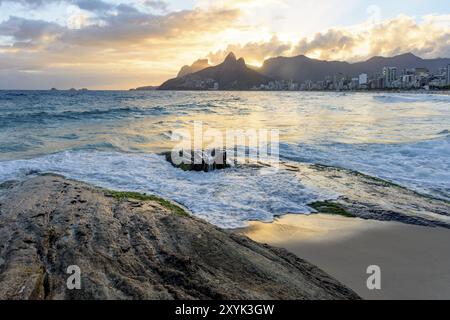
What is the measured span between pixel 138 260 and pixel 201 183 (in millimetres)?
5670

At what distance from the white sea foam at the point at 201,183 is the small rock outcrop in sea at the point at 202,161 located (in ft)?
0.94

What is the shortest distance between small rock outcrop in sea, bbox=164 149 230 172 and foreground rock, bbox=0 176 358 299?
204 inches

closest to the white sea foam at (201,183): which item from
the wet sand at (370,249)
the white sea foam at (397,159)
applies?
the wet sand at (370,249)

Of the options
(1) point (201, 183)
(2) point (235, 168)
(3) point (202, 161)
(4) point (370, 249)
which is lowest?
(4) point (370, 249)

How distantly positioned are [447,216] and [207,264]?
5592 mm

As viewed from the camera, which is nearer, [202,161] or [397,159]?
[202,161]

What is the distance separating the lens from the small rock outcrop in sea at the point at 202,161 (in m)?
11.5

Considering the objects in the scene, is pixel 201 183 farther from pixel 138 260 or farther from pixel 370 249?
pixel 138 260

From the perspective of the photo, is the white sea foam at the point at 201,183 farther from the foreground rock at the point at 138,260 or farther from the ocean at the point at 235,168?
the foreground rock at the point at 138,260

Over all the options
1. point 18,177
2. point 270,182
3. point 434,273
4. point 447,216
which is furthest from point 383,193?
point 18,177

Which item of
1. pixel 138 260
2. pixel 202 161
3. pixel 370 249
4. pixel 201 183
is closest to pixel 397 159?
pixel 202 161

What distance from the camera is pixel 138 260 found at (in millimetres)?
4402

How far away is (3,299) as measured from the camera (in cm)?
352
